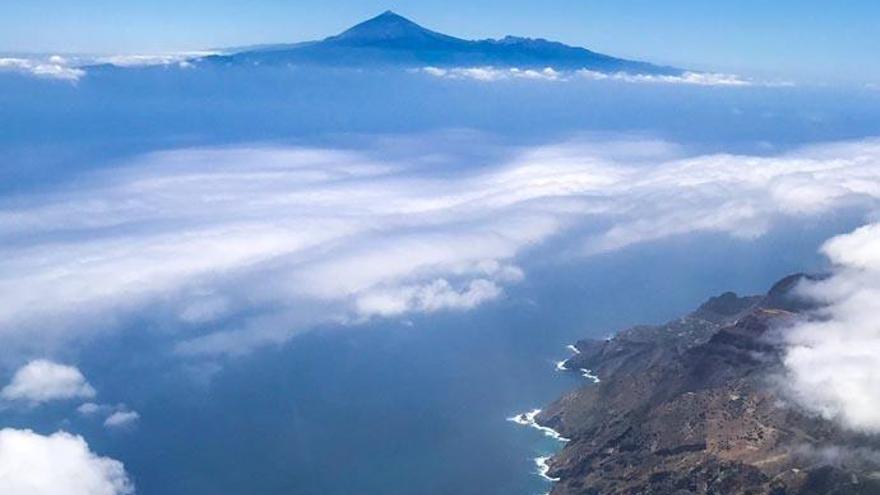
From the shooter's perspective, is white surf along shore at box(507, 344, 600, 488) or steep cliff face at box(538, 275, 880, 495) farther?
white surf along shore at box(507, 344, 600, 488)

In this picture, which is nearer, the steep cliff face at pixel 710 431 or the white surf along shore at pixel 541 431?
the steep cliff face at pixel 710 431

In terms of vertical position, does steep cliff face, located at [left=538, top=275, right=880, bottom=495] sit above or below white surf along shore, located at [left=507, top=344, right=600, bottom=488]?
above

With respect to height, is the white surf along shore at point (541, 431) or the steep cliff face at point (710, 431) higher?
the steep cliff face at point (710, 431)

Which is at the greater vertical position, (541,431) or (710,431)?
(710,431)

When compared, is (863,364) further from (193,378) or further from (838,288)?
(193,378)

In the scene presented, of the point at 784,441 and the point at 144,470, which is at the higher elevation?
the point at 784,441

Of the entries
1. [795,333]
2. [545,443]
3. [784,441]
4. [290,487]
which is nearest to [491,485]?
[545,443]

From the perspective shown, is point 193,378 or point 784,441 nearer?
point 784,441

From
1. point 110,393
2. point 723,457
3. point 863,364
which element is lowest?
point 110,393
